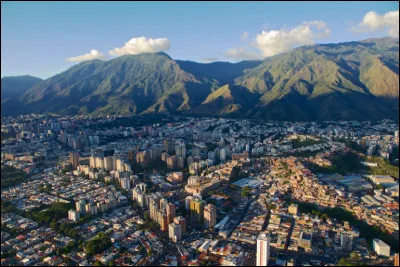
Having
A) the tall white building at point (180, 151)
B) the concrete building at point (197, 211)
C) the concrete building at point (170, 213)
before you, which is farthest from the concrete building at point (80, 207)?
the tall white building at point (180, 151)

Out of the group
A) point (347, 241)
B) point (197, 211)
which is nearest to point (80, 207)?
point (197, 211)

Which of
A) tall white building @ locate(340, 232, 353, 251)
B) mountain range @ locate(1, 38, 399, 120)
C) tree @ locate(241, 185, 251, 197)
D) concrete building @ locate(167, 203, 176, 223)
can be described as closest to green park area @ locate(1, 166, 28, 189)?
concrete building @ locate(167, 203, 176, 223)

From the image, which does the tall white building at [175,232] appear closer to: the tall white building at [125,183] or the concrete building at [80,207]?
the concrete building at [80,207]

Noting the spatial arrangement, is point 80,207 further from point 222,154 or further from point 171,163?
point 222,154

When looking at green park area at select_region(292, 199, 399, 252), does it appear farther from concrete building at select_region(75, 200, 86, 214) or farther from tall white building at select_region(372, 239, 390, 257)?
concrete building at select_region(75, 200, 86, 214)

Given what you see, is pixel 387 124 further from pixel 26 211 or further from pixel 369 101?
pixel 26 211

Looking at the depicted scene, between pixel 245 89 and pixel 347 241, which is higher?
pixel 245 89
